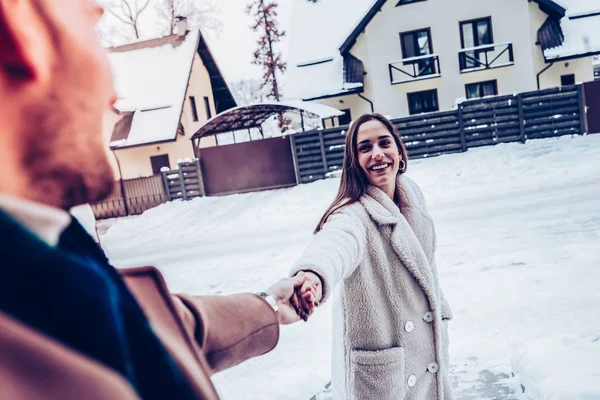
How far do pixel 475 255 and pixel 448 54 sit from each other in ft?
59.8

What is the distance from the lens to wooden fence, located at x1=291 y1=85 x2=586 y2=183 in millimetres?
17203

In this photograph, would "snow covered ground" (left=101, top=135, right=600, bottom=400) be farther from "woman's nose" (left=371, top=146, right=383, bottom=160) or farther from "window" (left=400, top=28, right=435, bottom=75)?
"window" (left=400, top=28, right=435, bottom=75)

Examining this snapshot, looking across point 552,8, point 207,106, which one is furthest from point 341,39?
point 552,8

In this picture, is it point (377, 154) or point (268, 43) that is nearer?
point (377, 154)

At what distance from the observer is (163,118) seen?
Answer: 24.8m

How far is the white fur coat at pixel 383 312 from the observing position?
7.44 ft

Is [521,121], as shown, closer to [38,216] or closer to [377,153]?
[377,153]

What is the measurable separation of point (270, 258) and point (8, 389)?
8.39 m

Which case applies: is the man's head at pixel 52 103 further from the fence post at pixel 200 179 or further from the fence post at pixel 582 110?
the fence post at pixel 582 110

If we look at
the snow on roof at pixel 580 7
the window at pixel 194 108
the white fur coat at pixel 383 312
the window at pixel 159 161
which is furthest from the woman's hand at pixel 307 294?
the window at pixel 194 108

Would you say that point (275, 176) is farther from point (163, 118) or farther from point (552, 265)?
point (552, 265)

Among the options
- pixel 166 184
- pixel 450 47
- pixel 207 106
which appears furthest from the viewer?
pixel 207 106

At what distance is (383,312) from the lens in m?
2.35

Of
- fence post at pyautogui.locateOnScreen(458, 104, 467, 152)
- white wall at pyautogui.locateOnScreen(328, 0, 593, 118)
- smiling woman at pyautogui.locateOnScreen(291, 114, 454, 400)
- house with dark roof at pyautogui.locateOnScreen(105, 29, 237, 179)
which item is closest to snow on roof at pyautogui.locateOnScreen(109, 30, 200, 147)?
house with dark roof at pyautogui.locateOnScreen(105, 29, 237, 179)
